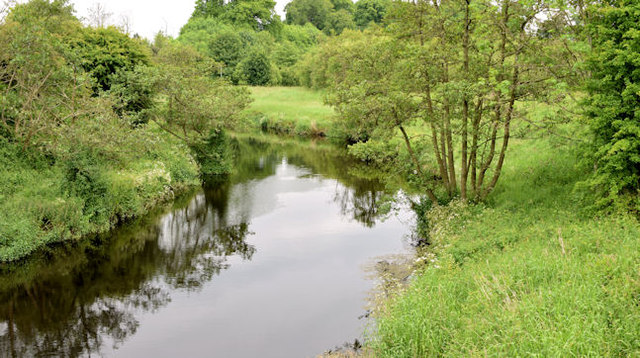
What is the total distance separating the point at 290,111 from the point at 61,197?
37146mm

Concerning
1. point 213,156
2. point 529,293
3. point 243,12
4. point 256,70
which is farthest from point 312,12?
point 529,293

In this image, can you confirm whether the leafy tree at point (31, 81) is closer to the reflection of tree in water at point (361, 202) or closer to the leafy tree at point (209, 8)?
the reflection of tree in water at point (361, 202)

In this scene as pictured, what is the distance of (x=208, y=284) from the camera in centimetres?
1462

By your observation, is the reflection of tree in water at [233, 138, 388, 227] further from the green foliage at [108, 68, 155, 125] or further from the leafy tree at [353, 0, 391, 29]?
the leafy tree at [353, 0, 391, 29]

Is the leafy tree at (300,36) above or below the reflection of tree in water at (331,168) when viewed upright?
above

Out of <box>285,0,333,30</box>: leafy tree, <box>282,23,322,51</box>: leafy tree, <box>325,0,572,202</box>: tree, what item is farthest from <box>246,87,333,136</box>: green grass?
<box>285,0,333,30</box>: leafy tree

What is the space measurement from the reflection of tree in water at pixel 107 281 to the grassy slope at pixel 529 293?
7.56m

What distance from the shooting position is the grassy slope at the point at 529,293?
6707 millimetres

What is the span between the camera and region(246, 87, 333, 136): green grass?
46844 mm

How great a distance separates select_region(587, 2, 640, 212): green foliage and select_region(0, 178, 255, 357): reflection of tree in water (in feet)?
39.6

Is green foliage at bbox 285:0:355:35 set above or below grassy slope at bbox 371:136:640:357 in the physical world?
above

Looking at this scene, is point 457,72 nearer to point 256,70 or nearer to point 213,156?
point 213,156

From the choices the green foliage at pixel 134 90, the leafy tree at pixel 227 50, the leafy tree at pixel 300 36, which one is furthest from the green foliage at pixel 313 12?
the green foliage at pixel 134 90

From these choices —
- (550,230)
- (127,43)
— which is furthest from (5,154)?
(550,230)
